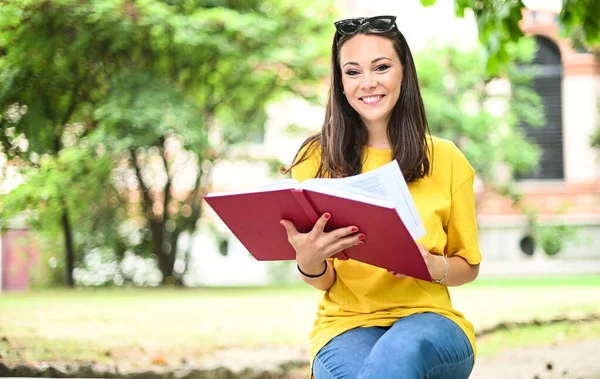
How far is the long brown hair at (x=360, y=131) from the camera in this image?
6.61 feet

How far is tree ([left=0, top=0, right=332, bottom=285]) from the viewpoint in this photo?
12.5 ft

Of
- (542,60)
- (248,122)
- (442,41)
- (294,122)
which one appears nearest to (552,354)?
(248,122)

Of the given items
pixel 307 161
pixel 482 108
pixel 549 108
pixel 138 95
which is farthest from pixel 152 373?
pixel 549 108

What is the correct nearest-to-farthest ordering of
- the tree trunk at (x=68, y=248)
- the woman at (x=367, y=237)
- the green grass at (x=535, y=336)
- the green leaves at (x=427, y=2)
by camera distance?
the woman at (x=367, y=237)
the green leaves at (x=427, y=2)
the green grass at (x=535, y=336)
the tree trunk at (x=68, y=248)

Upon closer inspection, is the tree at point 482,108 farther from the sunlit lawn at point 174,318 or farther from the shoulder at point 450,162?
the shoulder at point 450,162

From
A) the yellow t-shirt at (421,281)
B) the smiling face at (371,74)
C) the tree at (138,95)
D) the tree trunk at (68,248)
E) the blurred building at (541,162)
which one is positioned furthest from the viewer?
the blurred building at (541,162)

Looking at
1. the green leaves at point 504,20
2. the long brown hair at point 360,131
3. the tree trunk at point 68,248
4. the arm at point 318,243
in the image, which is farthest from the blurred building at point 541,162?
the arm at point 318,243

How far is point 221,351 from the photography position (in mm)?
4129

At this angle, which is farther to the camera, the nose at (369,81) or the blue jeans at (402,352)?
the nose at (369,81)

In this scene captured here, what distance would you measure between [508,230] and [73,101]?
832 cm

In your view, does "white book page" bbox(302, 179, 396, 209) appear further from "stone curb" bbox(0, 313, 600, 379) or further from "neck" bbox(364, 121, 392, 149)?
"stone curb" bbox(0, 313, 600, 379)

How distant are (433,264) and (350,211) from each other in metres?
0.32

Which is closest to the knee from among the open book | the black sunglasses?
the open book

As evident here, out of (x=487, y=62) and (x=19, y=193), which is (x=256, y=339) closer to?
(x=19, y=193)
